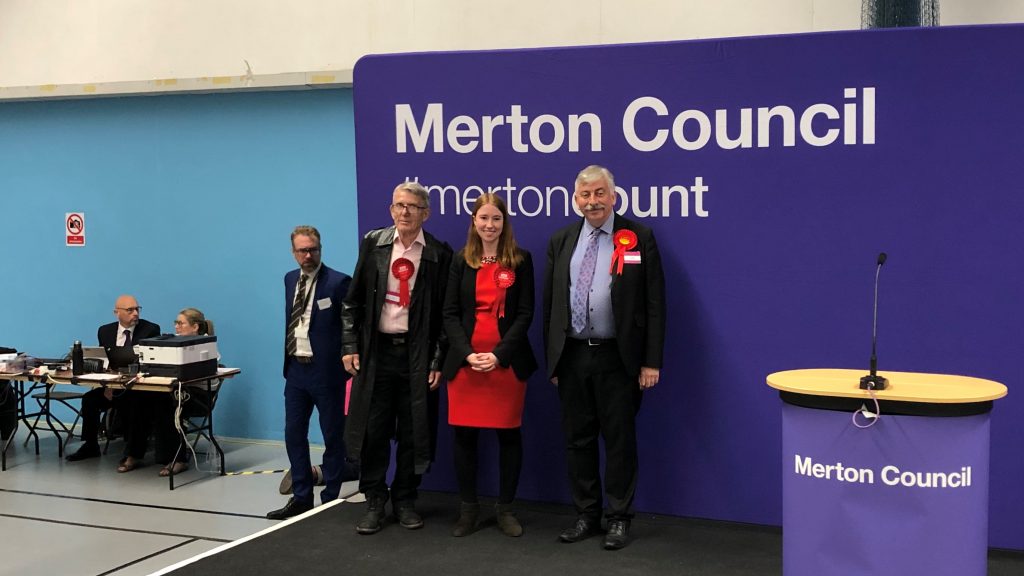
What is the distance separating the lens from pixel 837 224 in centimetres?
425

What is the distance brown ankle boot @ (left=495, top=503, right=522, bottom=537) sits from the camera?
14.1 feet

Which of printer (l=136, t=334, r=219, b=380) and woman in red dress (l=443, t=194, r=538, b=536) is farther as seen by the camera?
printer (l=136, t=334, r=219, b=380)

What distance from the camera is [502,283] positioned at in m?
4.27

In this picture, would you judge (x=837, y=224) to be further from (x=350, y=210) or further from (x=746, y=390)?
(x=350, y=210)

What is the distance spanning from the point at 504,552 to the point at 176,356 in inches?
125

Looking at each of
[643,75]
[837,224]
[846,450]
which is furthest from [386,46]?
[846,450]

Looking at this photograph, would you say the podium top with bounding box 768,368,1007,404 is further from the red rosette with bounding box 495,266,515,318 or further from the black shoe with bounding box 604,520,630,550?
the red rosette with bounding box 495,266,515,318

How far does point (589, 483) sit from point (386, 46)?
13.2 feet

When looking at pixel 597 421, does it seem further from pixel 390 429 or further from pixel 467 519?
pixel 390 429

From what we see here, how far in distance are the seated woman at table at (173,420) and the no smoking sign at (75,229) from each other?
5.23ft

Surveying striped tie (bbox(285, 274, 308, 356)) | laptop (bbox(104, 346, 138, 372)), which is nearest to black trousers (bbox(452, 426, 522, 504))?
striped tie (bbox(285, 274, 308, 356))

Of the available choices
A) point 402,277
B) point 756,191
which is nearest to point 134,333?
point 402,277

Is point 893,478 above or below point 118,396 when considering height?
above

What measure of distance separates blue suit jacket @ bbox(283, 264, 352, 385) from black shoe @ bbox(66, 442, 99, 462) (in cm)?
267
